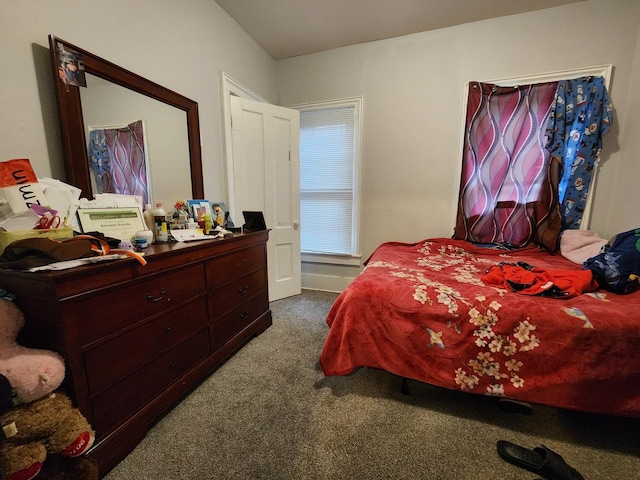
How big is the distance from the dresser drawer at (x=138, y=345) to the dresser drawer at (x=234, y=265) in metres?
0.15

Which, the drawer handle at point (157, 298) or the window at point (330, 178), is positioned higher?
the window at point (330, 178)

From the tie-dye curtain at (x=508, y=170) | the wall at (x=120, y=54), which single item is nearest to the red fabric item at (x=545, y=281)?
the tie-dye curtain at (x=508, y=170)

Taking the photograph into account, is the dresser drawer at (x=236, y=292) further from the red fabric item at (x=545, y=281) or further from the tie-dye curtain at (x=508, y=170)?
the tie-dye curtain at (x=508, y=170)

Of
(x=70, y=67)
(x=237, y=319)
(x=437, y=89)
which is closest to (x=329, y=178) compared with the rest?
(x=437, y=89)

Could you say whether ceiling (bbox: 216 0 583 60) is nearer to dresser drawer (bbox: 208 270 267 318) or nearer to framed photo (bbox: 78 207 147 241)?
framed photo (bbox: 78 207 147 241)

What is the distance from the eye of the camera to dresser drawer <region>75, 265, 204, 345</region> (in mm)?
993

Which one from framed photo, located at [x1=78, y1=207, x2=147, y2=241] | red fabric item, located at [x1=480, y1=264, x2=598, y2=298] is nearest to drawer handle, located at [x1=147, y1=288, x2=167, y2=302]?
framed photo, located at [x1=78, y1=207, x2=147, y2=241]

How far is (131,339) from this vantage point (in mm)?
1165

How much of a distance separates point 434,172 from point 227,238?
223 centimetres

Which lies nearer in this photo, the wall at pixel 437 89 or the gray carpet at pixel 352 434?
the gray carpet at pixel 352 434

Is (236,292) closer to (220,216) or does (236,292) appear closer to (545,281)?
(220,216)

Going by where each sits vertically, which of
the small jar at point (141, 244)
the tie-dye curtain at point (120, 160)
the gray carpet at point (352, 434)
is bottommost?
the gray carpet at point (352, 434)

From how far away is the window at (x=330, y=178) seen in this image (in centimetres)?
300

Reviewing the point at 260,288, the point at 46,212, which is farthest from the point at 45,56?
the point at 260,288
